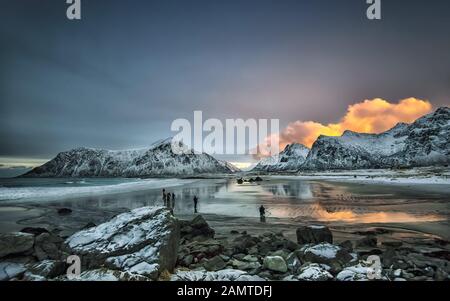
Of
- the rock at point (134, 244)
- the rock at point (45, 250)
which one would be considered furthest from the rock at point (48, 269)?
the rock at point (45, 250)

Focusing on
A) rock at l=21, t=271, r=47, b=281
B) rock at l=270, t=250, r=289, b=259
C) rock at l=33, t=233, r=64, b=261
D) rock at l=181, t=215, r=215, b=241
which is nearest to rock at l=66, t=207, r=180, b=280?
rock at l=33, t=233, r=64, b=261

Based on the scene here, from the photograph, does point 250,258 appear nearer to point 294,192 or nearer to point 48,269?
point 48,269

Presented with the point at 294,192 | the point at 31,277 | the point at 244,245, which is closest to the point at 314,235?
the point at 244,245

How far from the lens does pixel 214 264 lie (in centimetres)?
783

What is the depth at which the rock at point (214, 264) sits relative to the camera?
25.2ft

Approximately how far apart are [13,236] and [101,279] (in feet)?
12.0

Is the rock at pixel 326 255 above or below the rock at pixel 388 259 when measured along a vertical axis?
above

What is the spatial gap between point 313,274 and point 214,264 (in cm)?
271

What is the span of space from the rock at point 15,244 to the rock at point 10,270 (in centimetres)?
51

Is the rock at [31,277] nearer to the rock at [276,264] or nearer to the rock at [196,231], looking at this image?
the rock at [276,264]

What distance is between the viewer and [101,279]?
21.4 ft

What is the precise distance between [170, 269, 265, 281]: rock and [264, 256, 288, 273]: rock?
0.73 m
